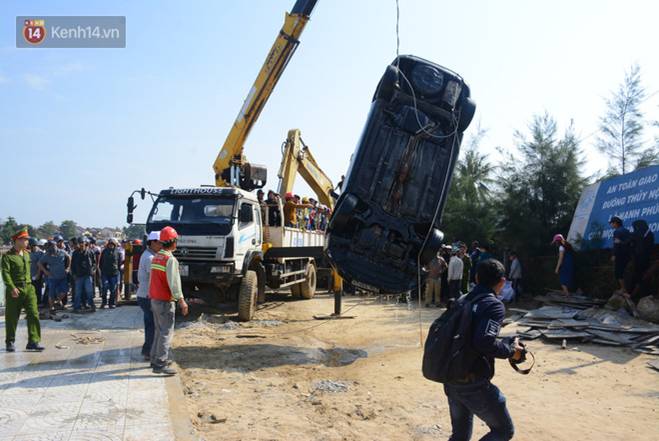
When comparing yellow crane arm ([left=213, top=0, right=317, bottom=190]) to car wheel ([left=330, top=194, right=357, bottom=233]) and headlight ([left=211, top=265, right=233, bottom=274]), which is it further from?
car wheel ([left=330, top=194, right=357, bottom=233])

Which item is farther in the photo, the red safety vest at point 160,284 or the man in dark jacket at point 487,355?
the red safety vest at point 160,284

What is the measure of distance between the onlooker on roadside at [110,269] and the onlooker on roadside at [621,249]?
10.7 metres

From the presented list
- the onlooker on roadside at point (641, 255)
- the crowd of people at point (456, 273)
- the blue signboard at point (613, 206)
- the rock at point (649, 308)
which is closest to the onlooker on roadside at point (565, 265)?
the blue signboard at point (613, 206)

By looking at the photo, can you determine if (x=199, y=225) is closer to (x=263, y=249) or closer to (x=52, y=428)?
(x=263, y=249)

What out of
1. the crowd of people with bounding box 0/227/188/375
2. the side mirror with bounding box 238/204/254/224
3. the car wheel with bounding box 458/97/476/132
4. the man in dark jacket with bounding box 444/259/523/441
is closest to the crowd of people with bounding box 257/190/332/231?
the side mirror with bounding box 238/204/254/224

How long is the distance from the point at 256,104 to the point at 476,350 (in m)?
11.8

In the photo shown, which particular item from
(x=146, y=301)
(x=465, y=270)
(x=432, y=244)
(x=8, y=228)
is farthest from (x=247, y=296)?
(x=8, y=228)

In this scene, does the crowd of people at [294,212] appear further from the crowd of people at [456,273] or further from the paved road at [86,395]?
the paved road at [86,395]

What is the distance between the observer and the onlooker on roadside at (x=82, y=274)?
11.0 metres

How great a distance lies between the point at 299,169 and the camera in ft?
50.5

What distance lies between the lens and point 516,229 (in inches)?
565

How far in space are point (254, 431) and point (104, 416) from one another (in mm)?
1341

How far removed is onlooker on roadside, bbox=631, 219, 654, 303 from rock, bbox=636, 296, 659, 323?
1.11 feet

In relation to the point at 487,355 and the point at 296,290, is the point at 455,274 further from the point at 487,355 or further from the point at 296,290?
the point at 487,355
